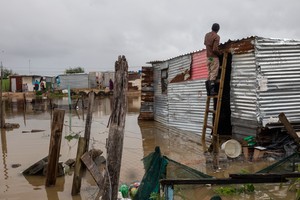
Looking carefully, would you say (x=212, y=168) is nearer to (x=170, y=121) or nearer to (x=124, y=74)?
(x=124, y=74)

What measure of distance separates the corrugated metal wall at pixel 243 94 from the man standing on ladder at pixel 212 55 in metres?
0.83

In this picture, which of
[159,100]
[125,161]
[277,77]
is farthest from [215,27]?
[159,100]

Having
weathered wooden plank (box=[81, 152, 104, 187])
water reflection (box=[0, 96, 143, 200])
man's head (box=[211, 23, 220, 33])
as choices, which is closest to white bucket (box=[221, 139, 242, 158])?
water reflection (box=[0, 96, 143, 200])

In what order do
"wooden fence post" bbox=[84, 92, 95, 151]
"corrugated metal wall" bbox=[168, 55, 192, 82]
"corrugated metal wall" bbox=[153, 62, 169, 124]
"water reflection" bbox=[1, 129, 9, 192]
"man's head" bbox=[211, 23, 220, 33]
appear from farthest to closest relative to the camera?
1. "corrugated metal wall" bbox=[153, 62, 169, 124]
2. "corrugated metal wall" bbox=[168, 55, 192, 82]
3. "man's head" bbox=[211, 23, 220, 33]
4. "water reflection" bbox=[1, 129, 9, 192]
5. "wooden fence post" bbox=[84, 92, 95, 151]

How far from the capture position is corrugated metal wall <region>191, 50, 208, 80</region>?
12.5m

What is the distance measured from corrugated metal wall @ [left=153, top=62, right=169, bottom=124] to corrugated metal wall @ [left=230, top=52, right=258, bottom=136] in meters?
6.12

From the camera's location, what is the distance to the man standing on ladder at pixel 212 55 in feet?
32.1

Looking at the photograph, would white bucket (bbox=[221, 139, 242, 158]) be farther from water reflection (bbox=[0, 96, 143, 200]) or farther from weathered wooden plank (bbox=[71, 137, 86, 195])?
weathered wooden plank (bbox=[71, 137, 86, 195])

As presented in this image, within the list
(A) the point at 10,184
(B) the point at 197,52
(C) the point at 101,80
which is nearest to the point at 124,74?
(A) the point at 10,184

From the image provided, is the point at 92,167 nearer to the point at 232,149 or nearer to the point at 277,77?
the point at 232,149

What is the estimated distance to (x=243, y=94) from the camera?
1021 cm

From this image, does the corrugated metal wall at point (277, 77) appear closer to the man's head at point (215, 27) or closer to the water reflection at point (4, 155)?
the man's head at point (215, 27)

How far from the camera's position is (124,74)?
4.19 metres

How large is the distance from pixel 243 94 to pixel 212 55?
61.0 inches
